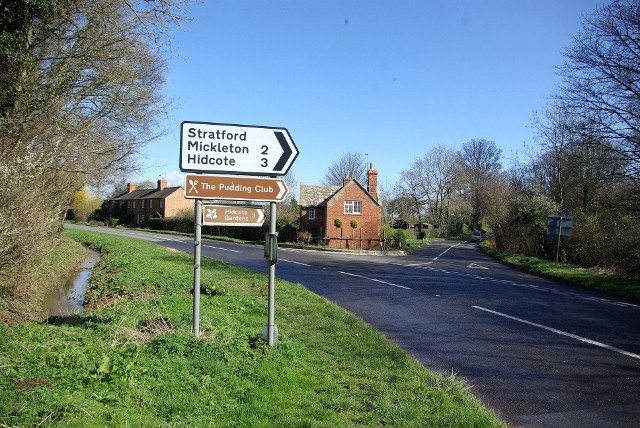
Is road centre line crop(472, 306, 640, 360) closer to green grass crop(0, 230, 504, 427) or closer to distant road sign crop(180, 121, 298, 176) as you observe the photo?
green grass crop(0, 230, 504, 427)

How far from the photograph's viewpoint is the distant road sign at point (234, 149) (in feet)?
21.3

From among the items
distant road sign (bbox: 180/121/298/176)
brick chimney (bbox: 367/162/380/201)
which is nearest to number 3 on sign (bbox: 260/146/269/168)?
distant road sign (bbox: 180/121/298/176)

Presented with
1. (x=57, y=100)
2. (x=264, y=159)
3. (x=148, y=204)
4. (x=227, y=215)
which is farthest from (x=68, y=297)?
(x=148, y=204)

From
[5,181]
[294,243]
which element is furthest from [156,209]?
[5,181]

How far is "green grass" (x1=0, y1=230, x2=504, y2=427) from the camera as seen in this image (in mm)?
3922

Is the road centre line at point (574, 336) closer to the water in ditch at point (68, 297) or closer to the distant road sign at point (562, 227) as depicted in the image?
the water in ditch at point (68, 297)

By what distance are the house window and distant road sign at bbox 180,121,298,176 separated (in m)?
35.9

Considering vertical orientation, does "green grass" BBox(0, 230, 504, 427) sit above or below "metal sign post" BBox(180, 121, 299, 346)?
below

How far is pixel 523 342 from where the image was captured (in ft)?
25.6

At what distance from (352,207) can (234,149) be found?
119ft

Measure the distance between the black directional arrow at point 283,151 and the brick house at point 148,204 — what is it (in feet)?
224

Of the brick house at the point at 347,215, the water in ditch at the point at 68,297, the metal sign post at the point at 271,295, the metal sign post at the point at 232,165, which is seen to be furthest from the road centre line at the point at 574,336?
the brick house at the point at 347,215

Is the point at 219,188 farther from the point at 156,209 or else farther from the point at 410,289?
the point at 156,209

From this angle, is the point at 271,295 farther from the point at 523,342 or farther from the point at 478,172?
the point at 478,172
